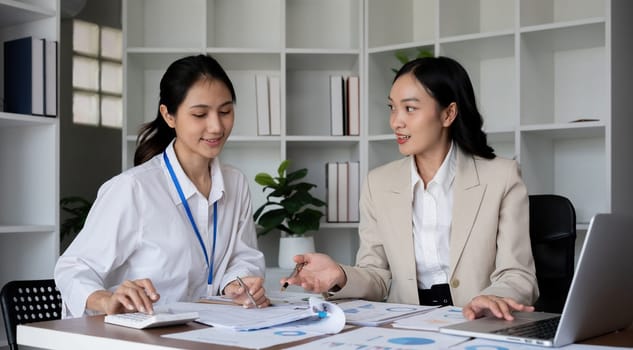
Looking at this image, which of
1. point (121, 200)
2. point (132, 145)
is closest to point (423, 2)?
point (132, 145)

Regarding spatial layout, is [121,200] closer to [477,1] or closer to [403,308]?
[403,308]

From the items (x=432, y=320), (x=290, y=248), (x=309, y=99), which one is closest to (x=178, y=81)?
(x=432, y=320)

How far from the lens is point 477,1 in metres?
3.79

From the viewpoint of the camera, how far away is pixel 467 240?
2.10 metres

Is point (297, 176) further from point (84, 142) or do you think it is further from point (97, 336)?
point (84, 142)

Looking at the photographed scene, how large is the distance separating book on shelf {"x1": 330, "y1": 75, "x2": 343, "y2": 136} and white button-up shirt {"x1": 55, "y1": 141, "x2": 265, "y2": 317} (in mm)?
1611

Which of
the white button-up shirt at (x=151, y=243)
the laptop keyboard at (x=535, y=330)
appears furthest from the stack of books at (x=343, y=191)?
the laptop keyboard at (x=535, y=330)

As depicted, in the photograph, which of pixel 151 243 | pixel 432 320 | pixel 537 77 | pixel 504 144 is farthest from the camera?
pixel 504 144

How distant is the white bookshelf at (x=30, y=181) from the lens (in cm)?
305

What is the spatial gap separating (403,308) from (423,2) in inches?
104

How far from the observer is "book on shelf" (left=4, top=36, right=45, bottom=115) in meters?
2.92

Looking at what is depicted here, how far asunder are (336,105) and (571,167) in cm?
119

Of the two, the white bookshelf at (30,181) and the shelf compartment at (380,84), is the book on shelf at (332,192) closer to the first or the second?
the shelf compartment at (380,84)

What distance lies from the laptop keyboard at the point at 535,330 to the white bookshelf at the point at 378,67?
72.4 inches
